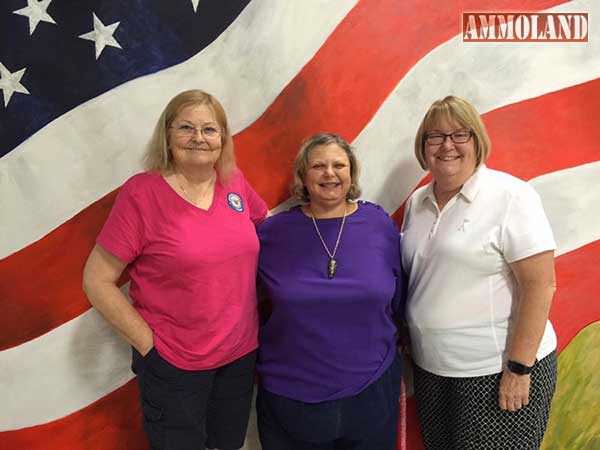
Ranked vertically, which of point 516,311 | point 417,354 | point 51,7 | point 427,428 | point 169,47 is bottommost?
point 427,428

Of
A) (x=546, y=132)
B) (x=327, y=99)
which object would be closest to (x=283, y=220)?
(x=327, y=99)

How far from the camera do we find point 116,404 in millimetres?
1795

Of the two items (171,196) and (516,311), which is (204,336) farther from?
(516,311)

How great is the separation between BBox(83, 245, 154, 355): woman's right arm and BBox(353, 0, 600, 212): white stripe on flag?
97cm

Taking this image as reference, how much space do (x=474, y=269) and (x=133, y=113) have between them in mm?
1257

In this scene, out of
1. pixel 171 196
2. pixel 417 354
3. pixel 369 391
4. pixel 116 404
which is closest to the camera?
pixel 171 196

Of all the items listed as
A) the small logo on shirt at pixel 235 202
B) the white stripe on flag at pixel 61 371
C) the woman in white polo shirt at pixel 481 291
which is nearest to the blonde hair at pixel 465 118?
the woman in white polo shirt at pixel 481 291

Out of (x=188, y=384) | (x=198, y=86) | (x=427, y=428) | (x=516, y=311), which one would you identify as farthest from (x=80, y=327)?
(x=516, y=311)

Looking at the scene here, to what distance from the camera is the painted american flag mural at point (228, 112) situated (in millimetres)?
1633

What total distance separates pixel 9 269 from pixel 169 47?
960mm

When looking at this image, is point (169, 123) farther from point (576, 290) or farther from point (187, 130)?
point (576, 290)

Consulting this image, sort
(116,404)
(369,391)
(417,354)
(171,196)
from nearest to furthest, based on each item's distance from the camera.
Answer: (171,196)
(369,391)
(417,354)
(116,404)

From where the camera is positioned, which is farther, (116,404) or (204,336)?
(116,404)

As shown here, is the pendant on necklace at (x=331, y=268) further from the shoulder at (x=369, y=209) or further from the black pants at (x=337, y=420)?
the black pants at (x=337, y=420)
